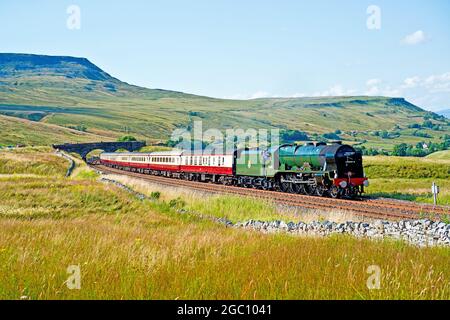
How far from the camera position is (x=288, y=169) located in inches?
1431

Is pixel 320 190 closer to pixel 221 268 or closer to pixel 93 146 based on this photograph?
pixel 221 268

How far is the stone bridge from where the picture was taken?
12356cm

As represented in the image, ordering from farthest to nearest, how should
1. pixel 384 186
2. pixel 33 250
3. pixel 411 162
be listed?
pixel 411 162
pixel 384 186
pixel 33 250

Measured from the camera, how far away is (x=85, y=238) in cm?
1321

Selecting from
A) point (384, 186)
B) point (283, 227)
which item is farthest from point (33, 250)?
point (384, 186)

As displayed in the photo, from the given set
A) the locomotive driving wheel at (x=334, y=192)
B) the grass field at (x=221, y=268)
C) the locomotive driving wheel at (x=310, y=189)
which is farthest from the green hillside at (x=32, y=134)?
the grass field at (x=221, y=268)

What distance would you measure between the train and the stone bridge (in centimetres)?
7678

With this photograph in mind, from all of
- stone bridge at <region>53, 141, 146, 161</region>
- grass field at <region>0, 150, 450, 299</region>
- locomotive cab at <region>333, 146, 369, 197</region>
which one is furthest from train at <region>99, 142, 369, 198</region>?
stone bridge at <region>53, 141, 146, 161</region>

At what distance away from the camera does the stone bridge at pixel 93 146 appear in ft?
405

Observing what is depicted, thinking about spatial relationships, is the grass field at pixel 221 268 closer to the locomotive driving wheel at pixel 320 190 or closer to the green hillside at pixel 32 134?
the locomotive driving wheel at pixel 320 190

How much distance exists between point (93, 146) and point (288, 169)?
350 ft
